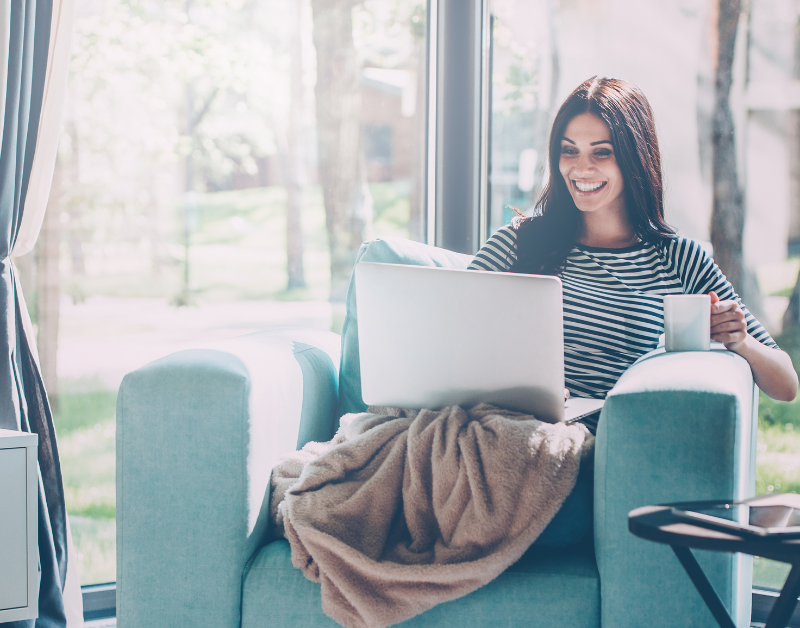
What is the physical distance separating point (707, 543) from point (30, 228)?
5.12 feet

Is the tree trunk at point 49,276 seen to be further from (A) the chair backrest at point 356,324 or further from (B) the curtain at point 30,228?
(A) the chair backrest at point 356,324

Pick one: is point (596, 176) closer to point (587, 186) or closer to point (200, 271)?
point (587, 186)

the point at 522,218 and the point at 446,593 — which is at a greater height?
the point at 522,218

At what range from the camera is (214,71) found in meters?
2.21

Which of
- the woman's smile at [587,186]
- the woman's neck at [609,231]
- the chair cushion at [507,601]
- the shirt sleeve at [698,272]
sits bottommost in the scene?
the chair cushion at [507,601]

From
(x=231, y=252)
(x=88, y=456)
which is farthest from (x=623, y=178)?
(x=88, y=456)

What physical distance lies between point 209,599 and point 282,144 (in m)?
1.53

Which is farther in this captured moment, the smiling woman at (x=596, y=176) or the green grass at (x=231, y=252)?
the green grass at (x=231, y=252)

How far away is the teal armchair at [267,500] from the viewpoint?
0.96 metres

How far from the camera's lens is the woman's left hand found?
4.12 ft

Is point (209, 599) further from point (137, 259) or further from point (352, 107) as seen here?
point (352, 107)

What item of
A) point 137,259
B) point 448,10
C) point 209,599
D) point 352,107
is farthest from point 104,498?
point 448,10

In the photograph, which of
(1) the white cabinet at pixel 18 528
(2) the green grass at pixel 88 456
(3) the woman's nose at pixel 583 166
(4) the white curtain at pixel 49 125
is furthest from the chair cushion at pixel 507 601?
(2) the green grass at pixel 88 456

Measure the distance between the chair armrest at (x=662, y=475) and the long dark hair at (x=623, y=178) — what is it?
2.10ft
